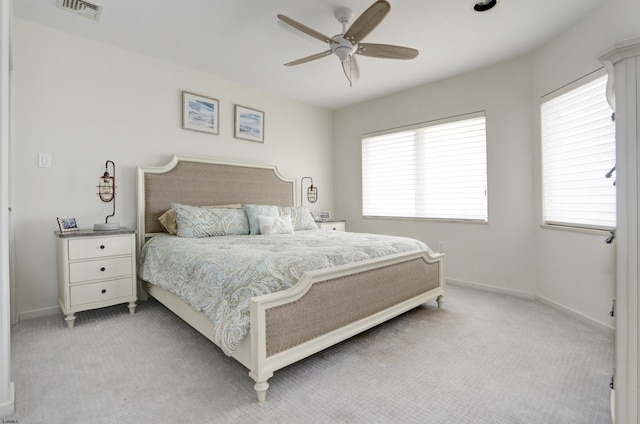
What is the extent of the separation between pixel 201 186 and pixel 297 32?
6.10 feet

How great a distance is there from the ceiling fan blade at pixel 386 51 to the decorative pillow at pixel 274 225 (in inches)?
67.8

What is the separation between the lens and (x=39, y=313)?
8.77 ft

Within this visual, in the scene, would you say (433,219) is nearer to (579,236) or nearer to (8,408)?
(579,236)

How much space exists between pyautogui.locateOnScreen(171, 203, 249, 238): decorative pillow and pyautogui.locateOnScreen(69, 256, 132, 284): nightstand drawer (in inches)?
19.6

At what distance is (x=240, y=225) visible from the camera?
326 centimetres

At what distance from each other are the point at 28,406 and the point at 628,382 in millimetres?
2397

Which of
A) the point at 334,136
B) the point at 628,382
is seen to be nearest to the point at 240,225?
the point at 334,136

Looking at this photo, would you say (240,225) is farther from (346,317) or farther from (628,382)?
(628,382)

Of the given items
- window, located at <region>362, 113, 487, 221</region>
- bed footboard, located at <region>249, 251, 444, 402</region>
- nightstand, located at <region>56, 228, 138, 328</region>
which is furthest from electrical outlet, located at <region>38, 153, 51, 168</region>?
window, located at <region>362, 113, 487, 221</region>

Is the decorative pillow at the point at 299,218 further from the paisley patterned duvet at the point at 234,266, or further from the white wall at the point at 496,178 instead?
the white wall at the point at 496,178

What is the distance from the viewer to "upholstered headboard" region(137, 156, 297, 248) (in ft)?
10.2

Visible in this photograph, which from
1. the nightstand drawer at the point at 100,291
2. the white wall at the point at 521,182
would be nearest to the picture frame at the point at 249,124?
the white wall at the point at 521,182

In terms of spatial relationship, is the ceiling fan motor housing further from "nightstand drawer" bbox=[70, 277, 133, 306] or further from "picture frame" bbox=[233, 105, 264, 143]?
"nightstand drawer" bbox=[70, 277, 133, 306]

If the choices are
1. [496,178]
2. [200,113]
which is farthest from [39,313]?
[496,178]
